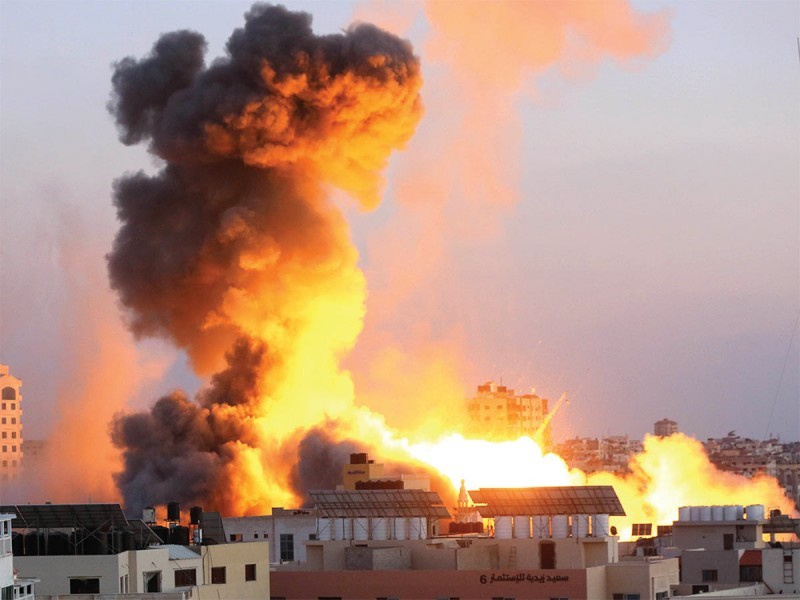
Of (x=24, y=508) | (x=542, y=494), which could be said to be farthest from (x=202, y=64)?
(x=24, y=508)

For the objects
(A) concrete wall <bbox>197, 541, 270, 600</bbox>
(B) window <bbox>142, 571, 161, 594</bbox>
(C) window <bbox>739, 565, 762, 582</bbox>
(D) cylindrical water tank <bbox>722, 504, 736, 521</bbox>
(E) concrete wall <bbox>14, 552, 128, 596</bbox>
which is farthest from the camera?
(D) cylindrical water tank <bbox>722, 504, 736, 521</bbox>

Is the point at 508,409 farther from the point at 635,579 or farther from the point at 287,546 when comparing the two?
the point at 635,579

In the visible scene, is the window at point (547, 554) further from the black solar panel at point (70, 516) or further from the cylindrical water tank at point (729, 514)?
the black solar panel at point (70, 516)

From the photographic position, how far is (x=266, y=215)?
94.3 m

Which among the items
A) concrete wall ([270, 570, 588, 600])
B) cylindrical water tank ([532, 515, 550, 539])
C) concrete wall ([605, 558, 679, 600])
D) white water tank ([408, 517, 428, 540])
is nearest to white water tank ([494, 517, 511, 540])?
cylindrical water tank ([532, 515, 550, 539])

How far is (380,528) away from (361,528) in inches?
32.3

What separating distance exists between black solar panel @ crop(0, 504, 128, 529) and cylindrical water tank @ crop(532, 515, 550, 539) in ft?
46.2

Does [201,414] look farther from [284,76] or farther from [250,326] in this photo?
[284,76]

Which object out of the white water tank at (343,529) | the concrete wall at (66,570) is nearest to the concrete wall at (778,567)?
the white water tank at (343,529)

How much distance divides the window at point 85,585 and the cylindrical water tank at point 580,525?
1635 cm

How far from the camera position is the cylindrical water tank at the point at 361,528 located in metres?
63.2

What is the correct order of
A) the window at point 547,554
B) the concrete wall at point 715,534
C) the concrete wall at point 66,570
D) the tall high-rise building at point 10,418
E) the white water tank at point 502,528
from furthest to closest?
the tall high-rise building at point 10,418
the concrete wall at point 715,534
the white water tank at point 502,528
the window at point 547,554
the concrete wall at point 66,570

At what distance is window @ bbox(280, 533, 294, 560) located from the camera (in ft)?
263

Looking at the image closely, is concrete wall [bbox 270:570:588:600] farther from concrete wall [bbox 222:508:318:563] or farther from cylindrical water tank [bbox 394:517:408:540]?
concrete wall [bbox 222:508:318:563]
